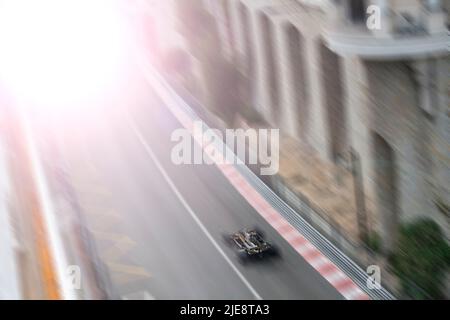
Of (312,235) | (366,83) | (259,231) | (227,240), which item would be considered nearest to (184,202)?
(227,240)

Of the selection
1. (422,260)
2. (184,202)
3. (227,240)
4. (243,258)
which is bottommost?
(422,260)

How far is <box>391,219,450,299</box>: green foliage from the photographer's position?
17.0 feet

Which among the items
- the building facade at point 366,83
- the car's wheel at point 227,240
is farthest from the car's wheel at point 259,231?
the building facade at point 366,83

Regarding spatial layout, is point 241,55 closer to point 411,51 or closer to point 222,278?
point 411,51

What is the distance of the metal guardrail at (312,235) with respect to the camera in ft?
16.9

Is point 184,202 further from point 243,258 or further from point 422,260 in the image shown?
point 422,260

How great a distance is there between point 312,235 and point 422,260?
2.78 ft

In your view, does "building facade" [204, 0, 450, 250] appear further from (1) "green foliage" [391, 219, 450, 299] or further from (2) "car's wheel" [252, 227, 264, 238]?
(2) "car's wheel" [252, 227, 264, 238]

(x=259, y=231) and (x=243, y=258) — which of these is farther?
(x=259, y=231)

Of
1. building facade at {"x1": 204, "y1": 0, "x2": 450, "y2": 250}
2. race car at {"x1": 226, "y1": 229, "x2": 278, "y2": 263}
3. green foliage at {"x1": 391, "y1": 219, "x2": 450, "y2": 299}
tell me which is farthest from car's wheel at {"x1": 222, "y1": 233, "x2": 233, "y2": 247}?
green foliage at {"x1": 391, "y1": 219, "x2": 450, "y2": 299}

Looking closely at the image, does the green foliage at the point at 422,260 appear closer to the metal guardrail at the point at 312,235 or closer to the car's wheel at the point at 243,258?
the metal guardrail at the point at 312,235

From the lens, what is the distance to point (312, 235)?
5559 mm

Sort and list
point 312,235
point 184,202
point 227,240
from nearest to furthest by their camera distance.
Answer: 1. point 227,240
2. point 312,235
3. point 184,202
